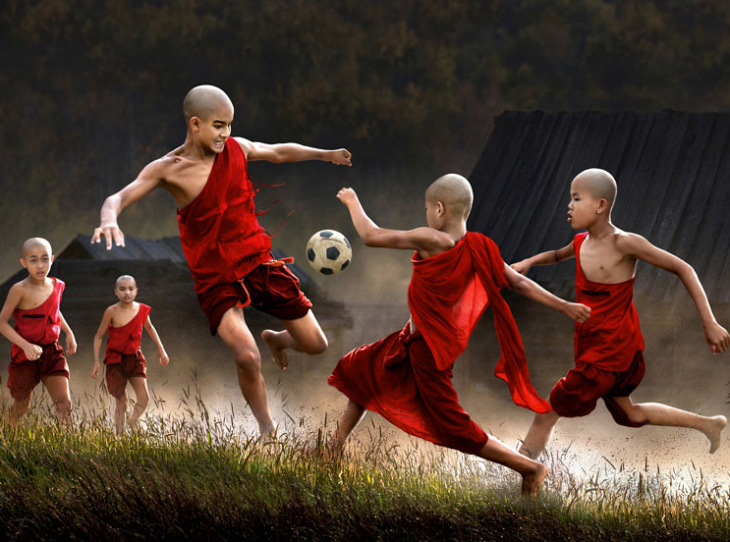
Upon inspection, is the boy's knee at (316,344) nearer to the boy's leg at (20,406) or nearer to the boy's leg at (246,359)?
the boy's leg at (246,359)

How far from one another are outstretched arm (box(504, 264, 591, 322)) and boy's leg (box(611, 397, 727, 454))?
0.96m

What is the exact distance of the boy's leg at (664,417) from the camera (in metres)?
5.92

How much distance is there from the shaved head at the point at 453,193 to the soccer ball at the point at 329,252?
1.04m

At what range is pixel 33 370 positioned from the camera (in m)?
7.38

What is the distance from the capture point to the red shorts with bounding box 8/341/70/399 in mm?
7340

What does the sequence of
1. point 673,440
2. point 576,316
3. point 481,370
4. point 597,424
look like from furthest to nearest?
point 481,370, point 597,424, point 673,440, point 576,316

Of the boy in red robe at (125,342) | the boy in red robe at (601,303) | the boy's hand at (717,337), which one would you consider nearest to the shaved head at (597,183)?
the boy in red robe at (601,303)

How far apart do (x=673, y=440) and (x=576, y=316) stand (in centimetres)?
377

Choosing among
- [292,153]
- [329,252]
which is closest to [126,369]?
[329,252]

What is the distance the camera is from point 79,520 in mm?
4895

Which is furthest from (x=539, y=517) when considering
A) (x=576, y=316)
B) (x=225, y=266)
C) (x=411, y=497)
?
(x=225, y=266)

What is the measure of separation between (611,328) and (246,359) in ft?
7.45

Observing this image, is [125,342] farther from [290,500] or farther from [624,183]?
[624,183]

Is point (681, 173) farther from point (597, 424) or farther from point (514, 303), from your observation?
point (597, 424)
